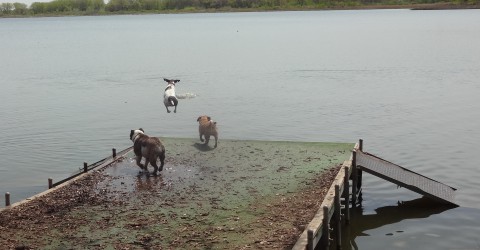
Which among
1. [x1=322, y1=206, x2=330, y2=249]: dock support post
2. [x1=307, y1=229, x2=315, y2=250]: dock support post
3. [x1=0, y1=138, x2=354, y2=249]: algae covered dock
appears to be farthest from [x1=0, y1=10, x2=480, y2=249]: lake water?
[x1=307, y1=229, x2=315, y2=250]: dock support post

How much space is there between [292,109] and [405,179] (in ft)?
43.1

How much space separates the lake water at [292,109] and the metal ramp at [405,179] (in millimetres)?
440

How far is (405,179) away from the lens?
15250 millimetres

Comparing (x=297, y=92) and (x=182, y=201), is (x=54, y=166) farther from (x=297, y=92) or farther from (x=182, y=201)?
(x=297, y=92)

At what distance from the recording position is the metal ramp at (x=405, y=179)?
15062mm

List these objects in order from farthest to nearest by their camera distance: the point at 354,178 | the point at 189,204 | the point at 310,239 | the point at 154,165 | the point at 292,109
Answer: the point at 292,109 < the point at 354,178 < the point at 154,165 < the point at 189,204 < the point at 310,239

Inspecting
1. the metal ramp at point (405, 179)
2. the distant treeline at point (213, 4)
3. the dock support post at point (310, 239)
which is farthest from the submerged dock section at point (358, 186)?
the distant treeline at point (213, 4)

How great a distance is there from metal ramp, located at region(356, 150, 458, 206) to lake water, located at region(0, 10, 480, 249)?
440mm

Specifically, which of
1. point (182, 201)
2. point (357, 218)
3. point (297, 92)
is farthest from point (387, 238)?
point (297, 92)

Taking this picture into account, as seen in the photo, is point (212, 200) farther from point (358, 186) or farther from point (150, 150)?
point (358, 186)

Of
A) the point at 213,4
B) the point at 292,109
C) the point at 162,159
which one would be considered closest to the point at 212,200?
the point at 162,159

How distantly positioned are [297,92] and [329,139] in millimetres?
10533

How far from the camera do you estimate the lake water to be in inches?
636

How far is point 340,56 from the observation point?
49719mm
